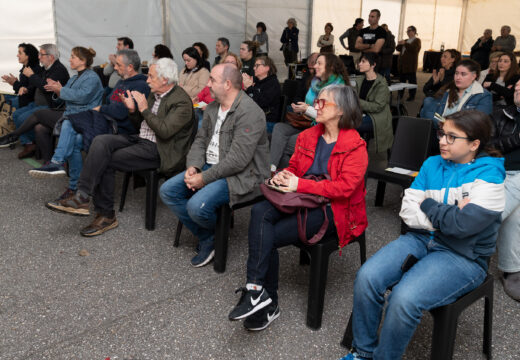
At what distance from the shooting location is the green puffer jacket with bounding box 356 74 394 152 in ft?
15.0

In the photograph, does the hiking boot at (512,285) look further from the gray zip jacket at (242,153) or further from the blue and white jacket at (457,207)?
the gray zip jacket at (242,153)

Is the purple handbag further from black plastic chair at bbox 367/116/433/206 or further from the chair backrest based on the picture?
the chair backrest

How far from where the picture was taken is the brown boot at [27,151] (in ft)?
17.8

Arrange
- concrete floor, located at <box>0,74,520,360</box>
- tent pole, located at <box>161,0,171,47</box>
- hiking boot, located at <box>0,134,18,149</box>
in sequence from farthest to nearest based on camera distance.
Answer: tent pole, located at <box>161,0,171,47</box> → hiking boot, located at <box>0,134,18,149</box> → concrete floor, located at <box>0,74,520,360</box>

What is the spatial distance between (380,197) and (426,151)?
0.62m

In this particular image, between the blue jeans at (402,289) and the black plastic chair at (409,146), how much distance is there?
5.26 ft

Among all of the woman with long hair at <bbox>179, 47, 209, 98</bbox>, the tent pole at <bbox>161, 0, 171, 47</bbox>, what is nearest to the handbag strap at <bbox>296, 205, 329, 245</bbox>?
the woman with long hair at <bbox>179, 47, 209, 98</bbox>

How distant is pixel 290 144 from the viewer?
14.2 feet

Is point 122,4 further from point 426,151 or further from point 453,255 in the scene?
point 453,255

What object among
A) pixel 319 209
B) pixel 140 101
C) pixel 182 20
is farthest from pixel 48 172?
pixel 182 20

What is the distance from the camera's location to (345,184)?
240 centimetres

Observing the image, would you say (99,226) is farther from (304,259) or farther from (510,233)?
(510,233)

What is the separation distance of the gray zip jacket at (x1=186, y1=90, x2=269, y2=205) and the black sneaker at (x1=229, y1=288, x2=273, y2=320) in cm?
72

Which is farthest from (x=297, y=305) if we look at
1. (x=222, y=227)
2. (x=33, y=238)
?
(x=33, y=238)
